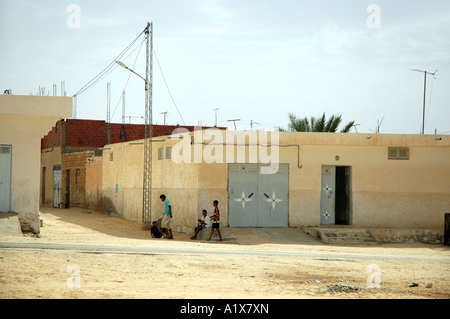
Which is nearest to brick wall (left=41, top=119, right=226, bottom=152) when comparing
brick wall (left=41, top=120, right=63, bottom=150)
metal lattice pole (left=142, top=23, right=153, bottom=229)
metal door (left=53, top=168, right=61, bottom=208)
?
brick wall (left=41, top=120, right=63, bottom=150)

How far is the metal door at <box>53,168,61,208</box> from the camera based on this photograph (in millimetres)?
37531

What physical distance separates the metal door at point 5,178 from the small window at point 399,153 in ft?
45.2

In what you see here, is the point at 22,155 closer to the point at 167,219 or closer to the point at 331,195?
the point at 167,219

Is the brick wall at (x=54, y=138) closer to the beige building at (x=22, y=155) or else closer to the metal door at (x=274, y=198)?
the beige building at (x=22, y=155)

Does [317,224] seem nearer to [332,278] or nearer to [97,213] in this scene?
[332,278]

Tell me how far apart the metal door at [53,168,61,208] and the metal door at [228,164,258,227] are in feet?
61.7

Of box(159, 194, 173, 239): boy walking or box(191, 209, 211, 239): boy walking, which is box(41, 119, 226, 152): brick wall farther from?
box(191, 209, 211, 239): boy walking

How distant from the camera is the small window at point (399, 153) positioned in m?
22.7

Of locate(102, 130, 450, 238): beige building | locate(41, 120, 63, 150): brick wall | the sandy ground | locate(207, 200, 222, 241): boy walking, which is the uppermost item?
locate(41, 120, 63, 150): brick wall

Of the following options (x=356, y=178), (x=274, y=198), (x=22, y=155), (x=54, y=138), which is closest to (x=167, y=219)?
(x=274, y=198)

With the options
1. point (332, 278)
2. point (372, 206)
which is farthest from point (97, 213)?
point (332, 278)
